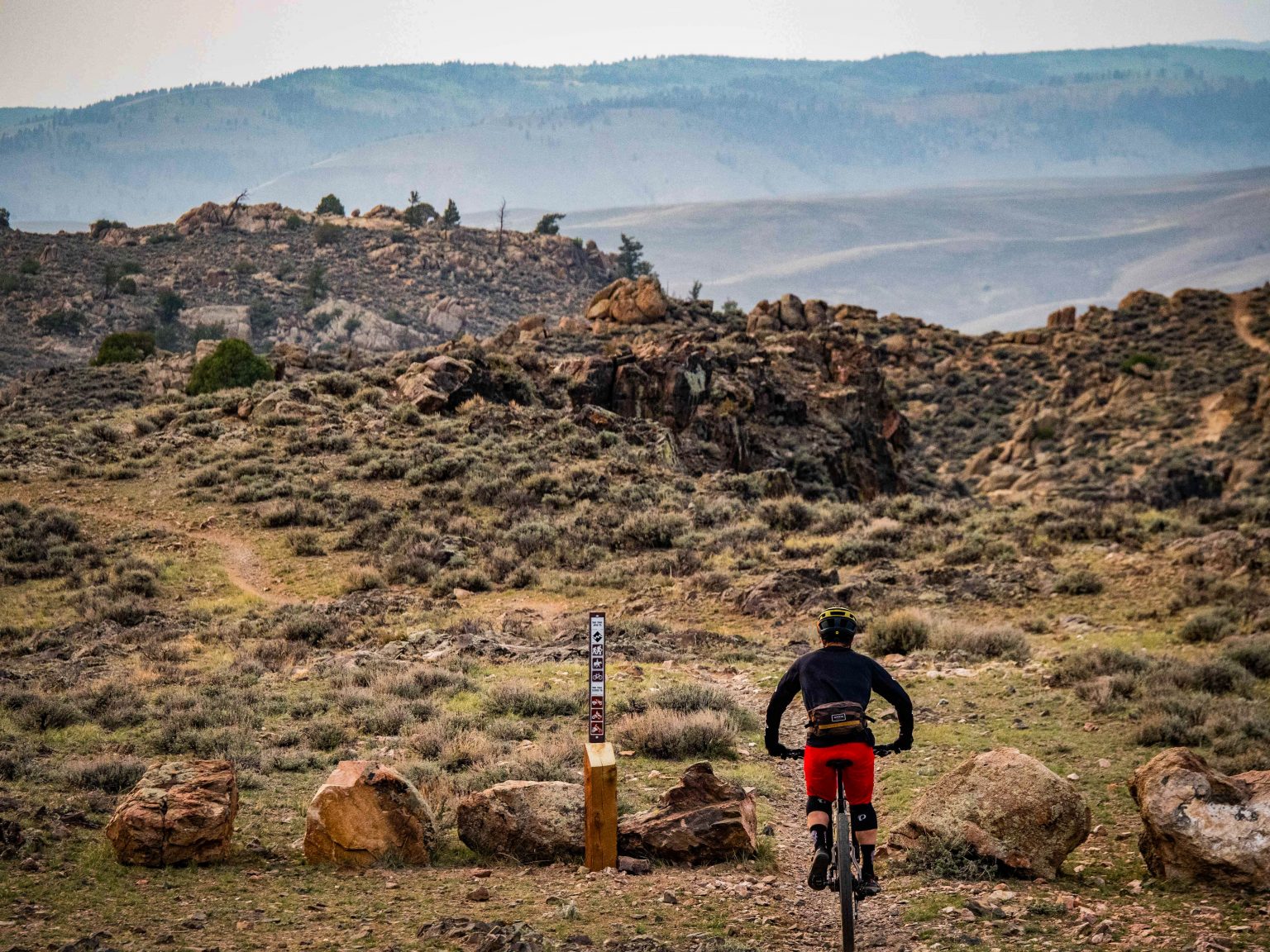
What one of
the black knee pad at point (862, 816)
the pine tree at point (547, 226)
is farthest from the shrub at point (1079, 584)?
the pine tree at point (547, 226)

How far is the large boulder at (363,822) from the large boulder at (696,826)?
63.4 inches

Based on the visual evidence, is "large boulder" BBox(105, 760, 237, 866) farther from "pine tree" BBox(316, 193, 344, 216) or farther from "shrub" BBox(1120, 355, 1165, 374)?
"pine tree" BBox(316, 193, 344, 216)

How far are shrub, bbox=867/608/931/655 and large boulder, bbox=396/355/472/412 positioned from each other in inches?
824

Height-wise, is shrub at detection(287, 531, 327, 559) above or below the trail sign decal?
below

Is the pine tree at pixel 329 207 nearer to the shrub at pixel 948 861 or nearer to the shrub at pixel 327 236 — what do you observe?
the shrub at pixel 327 236

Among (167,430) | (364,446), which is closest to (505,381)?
(364,446)

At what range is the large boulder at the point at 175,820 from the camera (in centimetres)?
841

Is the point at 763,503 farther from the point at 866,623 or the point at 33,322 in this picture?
the point at 33,322

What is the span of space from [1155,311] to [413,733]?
79.9 m

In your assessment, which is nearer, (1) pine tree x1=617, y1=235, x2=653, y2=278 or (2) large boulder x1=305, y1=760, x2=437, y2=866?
(2) large boulder x1=305, y1=760, x2=437, y2=866

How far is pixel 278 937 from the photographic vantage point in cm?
721

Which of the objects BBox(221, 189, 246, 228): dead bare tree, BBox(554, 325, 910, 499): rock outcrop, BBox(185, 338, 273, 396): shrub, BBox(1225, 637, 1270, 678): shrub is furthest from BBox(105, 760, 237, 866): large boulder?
BBox(221, 189, 246, 228): dead bare tree

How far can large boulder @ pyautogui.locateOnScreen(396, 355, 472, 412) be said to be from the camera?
3578cm

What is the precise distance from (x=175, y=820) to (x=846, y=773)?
15.7 ft
